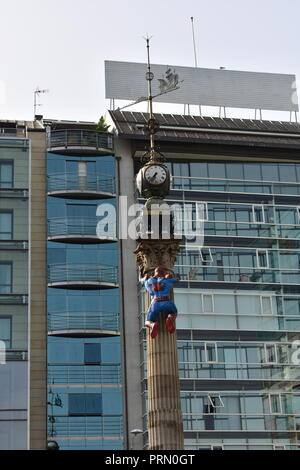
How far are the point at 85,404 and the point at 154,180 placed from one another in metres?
39.3

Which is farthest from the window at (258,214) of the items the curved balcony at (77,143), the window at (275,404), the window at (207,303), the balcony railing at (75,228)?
the window at (275,404)

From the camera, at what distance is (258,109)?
301 feet

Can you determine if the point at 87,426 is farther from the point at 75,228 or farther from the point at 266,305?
the point at 266,305

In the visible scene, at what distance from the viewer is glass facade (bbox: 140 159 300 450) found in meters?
77.8

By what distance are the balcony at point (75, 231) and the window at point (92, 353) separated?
7.77 m

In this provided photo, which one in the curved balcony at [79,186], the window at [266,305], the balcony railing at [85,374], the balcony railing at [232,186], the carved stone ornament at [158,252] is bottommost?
the carved stone ornament at [158,252]

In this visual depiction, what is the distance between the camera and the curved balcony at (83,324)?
7781cm

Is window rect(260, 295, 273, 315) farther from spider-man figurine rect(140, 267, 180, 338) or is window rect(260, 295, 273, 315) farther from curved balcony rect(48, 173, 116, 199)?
spider-man figurine rect(140, 267, 180, 338)

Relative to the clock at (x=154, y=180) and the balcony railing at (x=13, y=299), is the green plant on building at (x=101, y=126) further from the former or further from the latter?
the clock at (x=154, y=180)

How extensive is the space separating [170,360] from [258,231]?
158ft

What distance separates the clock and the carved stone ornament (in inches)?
89.2

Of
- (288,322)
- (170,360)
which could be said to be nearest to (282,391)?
(288,322)

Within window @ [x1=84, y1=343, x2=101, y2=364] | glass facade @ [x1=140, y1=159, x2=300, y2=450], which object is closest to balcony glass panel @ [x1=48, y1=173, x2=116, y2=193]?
glass facade @ [x1=140, y1=159, x2=300, y2=450]

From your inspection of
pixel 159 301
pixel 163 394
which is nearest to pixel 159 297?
pixel 159 301
